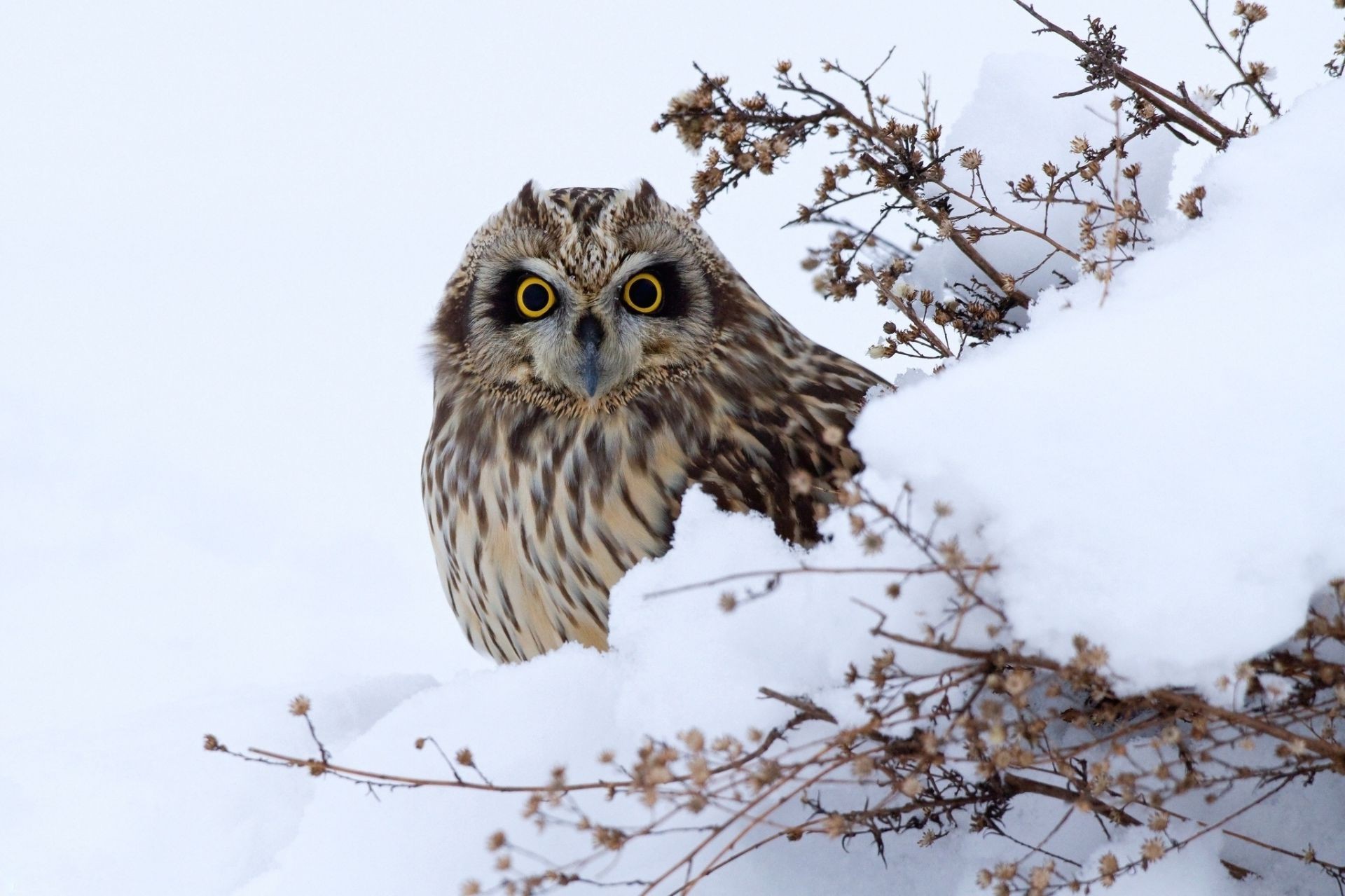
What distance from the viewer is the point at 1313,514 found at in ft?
3.42

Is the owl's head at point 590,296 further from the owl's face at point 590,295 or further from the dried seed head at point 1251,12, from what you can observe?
the dried seed head at point 1251,12

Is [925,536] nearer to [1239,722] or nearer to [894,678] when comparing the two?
[894,678]

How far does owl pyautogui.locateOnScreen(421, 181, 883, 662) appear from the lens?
1.90 metres

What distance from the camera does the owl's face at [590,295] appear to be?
191 cm

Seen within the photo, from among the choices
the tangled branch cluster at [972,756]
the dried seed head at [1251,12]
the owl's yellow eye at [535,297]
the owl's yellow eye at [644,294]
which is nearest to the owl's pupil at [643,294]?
the owl's yellow eye at [644,294]

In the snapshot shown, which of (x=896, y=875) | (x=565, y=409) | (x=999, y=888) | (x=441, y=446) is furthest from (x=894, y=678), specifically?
(x=441, y=446)

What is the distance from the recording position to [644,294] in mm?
1960

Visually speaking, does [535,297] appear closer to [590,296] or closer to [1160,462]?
[590,296]

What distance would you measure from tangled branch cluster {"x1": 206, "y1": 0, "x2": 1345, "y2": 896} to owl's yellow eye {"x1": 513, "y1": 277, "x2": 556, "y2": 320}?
0.28 metres

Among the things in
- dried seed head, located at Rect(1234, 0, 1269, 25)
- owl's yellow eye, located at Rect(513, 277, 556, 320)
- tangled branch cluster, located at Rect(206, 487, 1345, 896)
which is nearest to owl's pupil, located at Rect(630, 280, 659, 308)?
owl's yellow eye, located at Rect(513, 277, 556, 320)

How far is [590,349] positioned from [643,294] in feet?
0.45

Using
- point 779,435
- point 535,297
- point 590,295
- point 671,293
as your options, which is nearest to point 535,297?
point 535,297

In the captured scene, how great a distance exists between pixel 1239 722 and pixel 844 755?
33cm

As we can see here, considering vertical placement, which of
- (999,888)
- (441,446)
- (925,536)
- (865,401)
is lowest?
(999,888)
